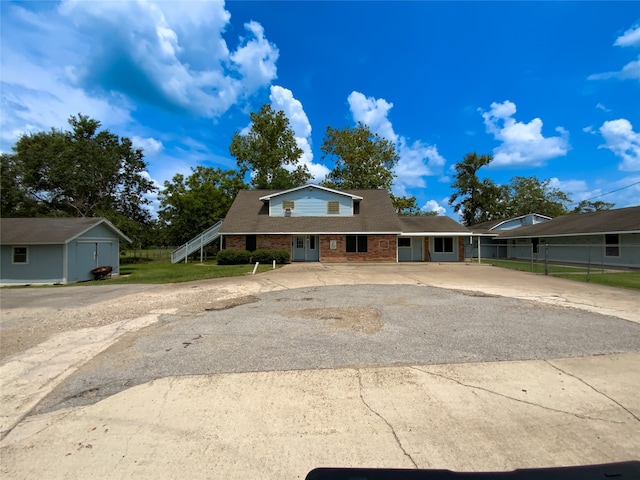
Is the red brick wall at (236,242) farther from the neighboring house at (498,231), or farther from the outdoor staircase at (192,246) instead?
the neighboring house at (498,231)

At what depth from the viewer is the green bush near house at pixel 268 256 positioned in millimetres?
22797

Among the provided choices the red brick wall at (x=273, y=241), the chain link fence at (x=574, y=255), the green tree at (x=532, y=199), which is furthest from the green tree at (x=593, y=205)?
the red brick wall at (x=273, y=241)

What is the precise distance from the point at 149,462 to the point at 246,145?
4202cm

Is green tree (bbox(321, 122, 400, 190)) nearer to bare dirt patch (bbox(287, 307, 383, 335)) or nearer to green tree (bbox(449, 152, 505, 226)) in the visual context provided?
green tree (bbox(449, 152, 505, 226))

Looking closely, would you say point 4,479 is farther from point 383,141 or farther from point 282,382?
point 383,141

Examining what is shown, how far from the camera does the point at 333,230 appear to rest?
24.9 m

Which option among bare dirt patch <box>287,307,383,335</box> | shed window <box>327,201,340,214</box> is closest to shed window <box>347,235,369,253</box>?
shed window <box>327,201,340,214</box>

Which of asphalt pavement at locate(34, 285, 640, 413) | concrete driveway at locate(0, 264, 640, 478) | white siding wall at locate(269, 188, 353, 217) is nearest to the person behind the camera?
concrete driveway at locate(0, 264, 640, 478)

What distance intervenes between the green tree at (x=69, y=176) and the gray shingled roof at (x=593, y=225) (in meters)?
35.4

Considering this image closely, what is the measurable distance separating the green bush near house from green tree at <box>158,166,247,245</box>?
12612mm

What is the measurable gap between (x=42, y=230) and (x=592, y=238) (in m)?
35.4

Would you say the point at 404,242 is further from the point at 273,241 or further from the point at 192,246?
the point at 192,246

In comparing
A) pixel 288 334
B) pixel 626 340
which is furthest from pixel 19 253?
pixel 626 340

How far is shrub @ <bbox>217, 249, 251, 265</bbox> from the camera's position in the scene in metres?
22.8
